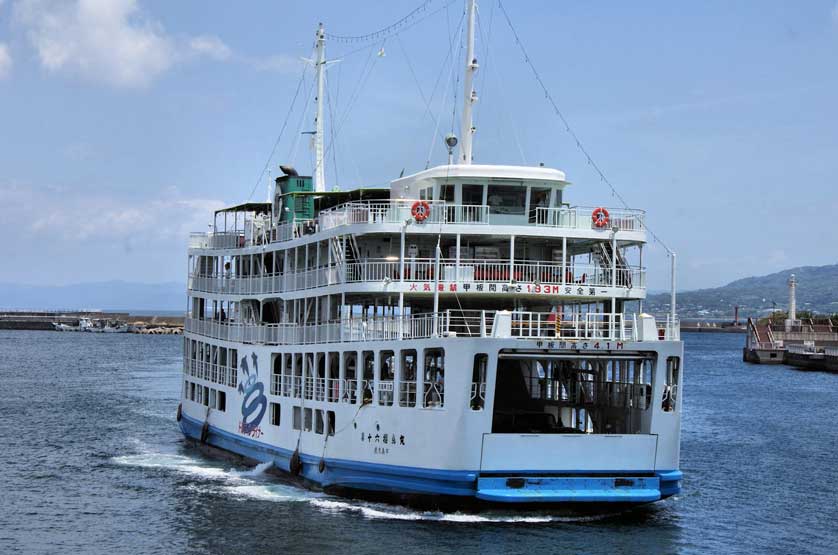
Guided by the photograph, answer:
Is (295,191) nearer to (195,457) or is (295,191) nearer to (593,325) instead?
(195,457)

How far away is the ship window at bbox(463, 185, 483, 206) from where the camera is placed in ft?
100

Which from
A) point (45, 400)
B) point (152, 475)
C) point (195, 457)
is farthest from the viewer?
point (45, 400)

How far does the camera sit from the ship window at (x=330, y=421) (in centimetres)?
3028

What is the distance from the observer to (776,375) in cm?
9669

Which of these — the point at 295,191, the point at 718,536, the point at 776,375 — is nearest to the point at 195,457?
the point at 295,191

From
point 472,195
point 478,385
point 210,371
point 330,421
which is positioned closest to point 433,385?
point 478,385

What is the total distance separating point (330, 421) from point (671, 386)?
9334 mm

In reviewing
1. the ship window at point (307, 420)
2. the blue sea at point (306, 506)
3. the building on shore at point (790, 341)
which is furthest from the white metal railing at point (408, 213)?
the building on shore at point (790, 341)

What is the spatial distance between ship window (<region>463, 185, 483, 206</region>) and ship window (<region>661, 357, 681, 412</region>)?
685 cm

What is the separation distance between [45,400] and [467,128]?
36510 millimetres

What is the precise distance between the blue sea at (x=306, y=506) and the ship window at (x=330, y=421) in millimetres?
1806

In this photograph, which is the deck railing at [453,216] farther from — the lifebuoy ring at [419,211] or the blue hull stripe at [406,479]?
the blue hull stripe at [406,479]

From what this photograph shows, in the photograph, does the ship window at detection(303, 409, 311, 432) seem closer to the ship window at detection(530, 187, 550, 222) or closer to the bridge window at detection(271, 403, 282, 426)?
the bridge window at detection(271, 403, 282, 426)

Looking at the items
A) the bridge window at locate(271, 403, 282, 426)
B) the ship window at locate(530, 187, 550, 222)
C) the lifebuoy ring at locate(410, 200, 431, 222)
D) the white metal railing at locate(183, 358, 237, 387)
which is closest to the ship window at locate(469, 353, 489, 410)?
the lifebuoy ring at locate(410, 200, 431, 222)
